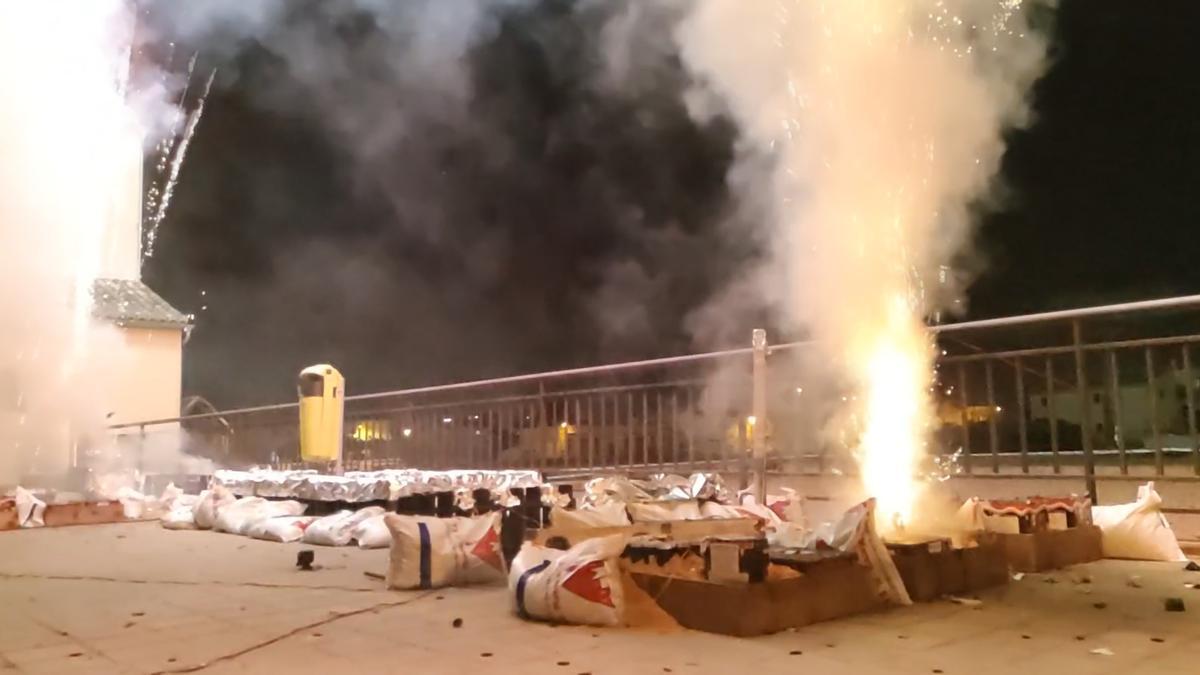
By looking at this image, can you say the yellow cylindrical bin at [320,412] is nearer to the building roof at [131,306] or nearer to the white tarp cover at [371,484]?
the white tarp cover at [371,484]

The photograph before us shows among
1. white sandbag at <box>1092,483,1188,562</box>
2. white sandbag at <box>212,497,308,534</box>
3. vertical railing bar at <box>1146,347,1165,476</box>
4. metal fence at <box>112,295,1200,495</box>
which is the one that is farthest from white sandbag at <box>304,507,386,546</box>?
vertical railing bar at <box>1146,347,1165,476</box>

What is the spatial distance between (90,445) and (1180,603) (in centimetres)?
1014

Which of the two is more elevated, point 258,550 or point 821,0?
point 821,0

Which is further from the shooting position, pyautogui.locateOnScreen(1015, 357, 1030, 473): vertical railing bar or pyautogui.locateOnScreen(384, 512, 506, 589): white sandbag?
pyautogui.locateOnScreen(1015, 357, 1030, 473): vertical railing bar

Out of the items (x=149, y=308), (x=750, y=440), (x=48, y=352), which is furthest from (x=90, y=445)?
(x=750, y=440)

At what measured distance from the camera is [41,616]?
11.4 ft

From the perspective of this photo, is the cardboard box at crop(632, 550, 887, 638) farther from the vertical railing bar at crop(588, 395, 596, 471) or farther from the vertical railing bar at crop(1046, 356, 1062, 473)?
the vertical railing bar at crop(588, 395, 596, 471)

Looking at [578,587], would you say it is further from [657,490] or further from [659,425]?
[659,425]

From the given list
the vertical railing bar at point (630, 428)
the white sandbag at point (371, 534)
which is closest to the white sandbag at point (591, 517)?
the white sandbag at point (371, 534)

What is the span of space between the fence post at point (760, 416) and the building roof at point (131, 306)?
8.71m

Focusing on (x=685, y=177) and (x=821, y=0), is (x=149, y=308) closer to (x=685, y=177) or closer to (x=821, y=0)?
(x=685, y=177)

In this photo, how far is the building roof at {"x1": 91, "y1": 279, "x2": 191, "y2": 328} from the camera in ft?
38.4

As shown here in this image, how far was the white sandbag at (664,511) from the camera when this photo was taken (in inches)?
173

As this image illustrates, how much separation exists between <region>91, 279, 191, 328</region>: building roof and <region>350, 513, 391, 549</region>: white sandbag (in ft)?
23.6
